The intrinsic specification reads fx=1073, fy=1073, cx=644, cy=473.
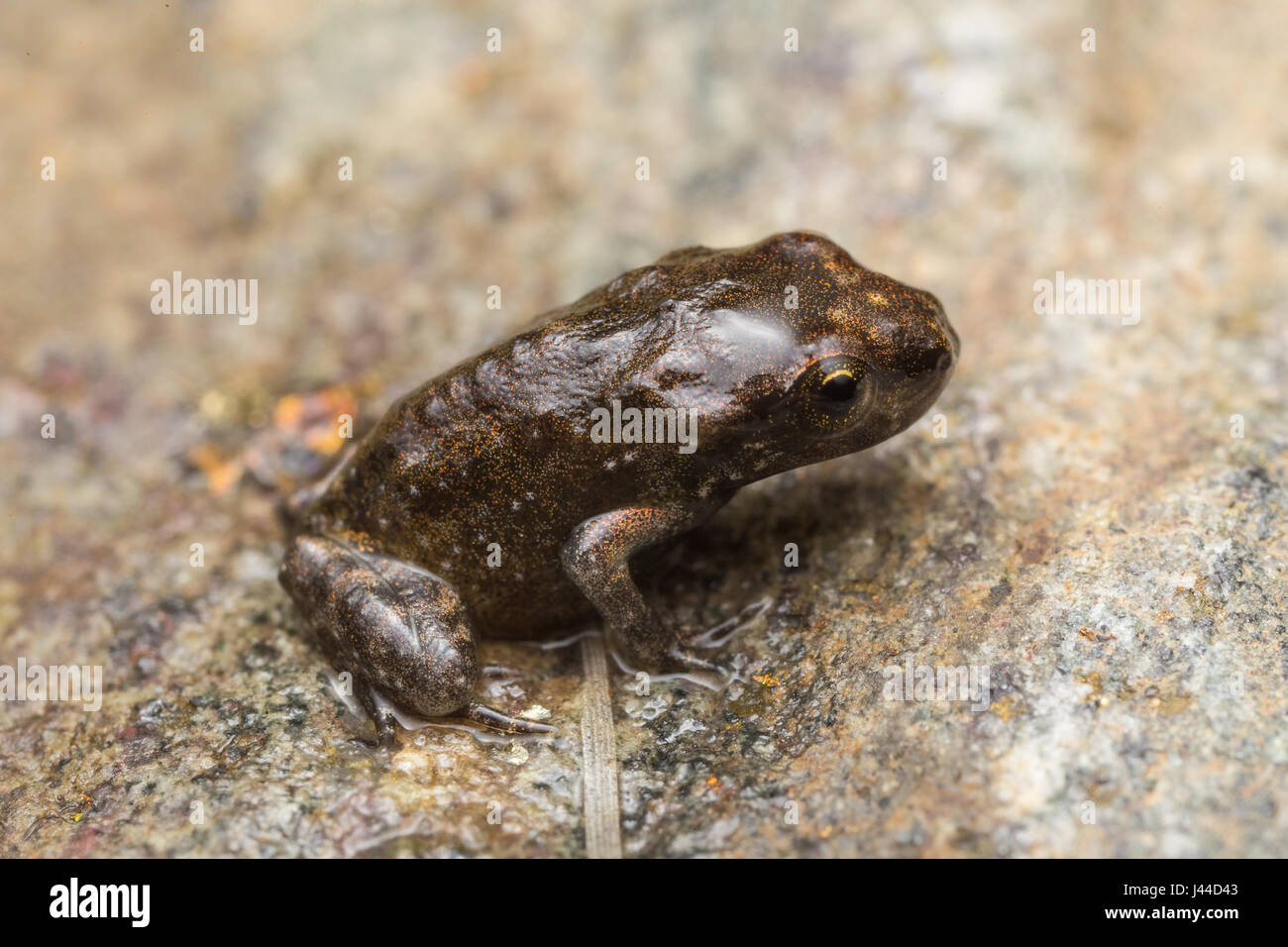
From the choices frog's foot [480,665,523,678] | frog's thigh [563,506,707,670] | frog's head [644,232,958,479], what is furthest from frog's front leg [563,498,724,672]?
frog's foot [480,665,523,678]

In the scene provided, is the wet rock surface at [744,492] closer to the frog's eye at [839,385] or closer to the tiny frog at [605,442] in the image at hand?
the tiny frog at [605,442]

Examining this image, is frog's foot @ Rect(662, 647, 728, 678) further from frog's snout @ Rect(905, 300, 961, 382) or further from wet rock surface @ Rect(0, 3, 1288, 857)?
frog's snout @ Rect(905, 300, 961, 382)

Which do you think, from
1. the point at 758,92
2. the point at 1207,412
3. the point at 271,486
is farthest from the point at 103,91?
the point at 1207,412

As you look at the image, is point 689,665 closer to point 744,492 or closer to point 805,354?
point 744,492

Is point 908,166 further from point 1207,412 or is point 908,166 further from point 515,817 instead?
point 515,817

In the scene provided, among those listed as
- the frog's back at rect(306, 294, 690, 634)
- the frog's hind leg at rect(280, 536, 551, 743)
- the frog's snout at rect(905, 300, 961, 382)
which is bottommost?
the frog's hind leg at rect(280, 536, 551, 743)

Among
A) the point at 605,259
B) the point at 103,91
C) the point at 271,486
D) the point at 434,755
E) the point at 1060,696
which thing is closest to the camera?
the point at 1060,696
